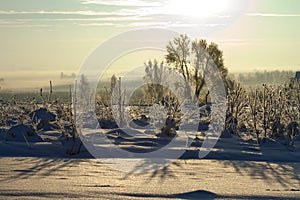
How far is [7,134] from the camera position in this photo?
1459cm

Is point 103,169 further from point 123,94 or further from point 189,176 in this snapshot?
point 123,94

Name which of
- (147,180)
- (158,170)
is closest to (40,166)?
(158,170)

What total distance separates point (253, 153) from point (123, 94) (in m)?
8.93

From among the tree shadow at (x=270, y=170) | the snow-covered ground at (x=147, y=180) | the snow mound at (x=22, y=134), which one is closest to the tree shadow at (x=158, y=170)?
the snow-covered ground at (x=147, y=180)

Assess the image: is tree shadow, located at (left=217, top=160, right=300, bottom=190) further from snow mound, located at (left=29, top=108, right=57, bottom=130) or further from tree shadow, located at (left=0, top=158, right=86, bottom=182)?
snow mound, located at (left=29, top=108, right=57, bottom=130)

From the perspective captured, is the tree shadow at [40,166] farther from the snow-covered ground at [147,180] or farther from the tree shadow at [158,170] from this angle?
the tree shadow at [158,170]

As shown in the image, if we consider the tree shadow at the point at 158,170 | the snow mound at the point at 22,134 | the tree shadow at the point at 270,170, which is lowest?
the tree shadow at the point at 270,170

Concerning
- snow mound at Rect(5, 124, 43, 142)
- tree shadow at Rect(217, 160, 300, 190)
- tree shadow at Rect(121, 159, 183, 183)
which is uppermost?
snow mound at Rect(5, 124, 43, 142)

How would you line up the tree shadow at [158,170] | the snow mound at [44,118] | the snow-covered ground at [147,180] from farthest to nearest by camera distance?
the snow mound at [44,118] < the tree shadow at [158,170] < the snow-covered ground at [147,180]

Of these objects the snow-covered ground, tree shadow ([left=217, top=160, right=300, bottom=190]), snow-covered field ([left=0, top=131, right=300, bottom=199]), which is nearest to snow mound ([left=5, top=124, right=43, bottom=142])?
snow-covered field ([left=0, top=131, right=300, bottom=199])

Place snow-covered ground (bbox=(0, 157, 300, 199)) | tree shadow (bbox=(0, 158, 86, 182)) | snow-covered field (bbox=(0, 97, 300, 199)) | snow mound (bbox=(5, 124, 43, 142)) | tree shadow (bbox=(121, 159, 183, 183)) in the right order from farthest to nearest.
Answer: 1. snow mound (bbox=(5, 124, 43, 142))
2. tree shadow (bbox=(121, 159, 183, 183))
3. tree shadow (bbox=(0, 158, 86, 182))
4. snow-covered field (bbox=(0, 97, 300, 199))
5. snow-covered ground (bbox=(0, 157, 300, 199))

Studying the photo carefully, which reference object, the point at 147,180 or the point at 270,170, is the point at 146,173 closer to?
the point at 147,180

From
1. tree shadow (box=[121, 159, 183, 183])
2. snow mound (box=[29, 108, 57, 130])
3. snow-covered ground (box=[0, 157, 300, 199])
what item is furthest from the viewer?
snow mound (box=[29, 108, 57, 130])

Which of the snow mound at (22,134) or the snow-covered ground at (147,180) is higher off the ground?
the snow mound at (22,134)
